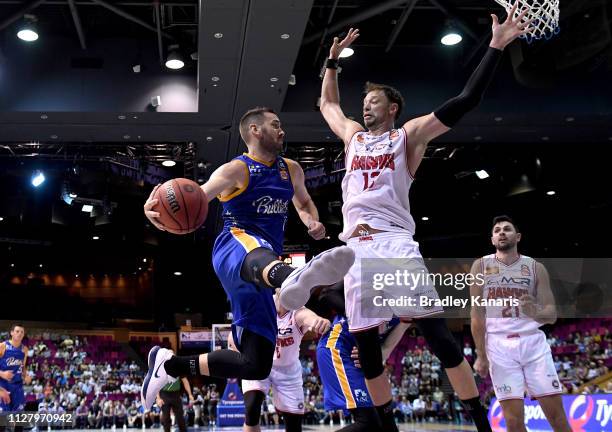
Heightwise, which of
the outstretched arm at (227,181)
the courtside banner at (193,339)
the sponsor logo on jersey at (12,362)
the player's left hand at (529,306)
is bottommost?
the sponsor logo on jersey at (12,362)

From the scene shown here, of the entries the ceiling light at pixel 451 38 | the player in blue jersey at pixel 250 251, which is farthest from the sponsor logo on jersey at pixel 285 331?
the ceiling light at pixel 451 38

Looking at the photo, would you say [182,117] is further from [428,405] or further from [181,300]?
[181,300]

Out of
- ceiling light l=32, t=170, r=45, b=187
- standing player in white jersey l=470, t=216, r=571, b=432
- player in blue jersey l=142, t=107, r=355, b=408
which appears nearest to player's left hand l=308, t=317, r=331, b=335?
player in blue jersey l=142, t=107, r=355, b=408

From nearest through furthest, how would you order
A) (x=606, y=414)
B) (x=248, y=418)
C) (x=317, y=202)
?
(x=248, y=418) < (x=606, y=414) < (x=317, y=202)

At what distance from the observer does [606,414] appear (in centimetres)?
800

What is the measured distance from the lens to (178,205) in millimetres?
3816

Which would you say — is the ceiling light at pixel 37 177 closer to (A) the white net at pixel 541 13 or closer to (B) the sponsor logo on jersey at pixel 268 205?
(B) the sponsor logo on jersey at pixel 268 205

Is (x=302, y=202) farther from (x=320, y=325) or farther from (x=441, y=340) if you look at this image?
(x=441, y=340)

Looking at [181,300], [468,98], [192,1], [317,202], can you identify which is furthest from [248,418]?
[181,300]

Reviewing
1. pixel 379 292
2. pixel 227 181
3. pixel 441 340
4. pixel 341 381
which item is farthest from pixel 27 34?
pixel 441 340

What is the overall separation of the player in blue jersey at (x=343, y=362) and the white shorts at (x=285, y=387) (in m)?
0.85

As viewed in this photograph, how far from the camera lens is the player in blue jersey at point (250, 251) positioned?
4.04m

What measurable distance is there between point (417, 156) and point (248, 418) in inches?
121

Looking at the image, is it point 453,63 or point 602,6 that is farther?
point 453,63
